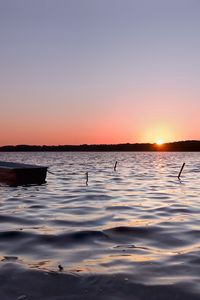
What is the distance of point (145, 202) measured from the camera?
1861cm

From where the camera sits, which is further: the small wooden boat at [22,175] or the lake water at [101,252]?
the small wooden boat at [22,175]

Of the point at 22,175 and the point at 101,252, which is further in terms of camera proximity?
the point at 22,175

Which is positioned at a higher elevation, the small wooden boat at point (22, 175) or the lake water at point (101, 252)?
the small wooden boat at point (22, 175)

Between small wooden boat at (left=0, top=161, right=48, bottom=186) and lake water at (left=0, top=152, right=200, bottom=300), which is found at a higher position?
small wooden boat at (left=0, top=161, right=48, bottom=186)

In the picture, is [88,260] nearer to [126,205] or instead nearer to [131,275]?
[131,275]

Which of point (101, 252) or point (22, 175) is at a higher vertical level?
point (22, 175)

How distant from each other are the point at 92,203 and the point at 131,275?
11080mm

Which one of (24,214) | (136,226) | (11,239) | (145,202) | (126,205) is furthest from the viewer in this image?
(145,202)

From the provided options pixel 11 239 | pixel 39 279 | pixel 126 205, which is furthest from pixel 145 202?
pixel 39 279

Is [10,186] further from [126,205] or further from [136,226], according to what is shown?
[136,226]

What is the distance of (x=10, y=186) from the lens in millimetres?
28469

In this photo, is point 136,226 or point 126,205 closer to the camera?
point 136,226

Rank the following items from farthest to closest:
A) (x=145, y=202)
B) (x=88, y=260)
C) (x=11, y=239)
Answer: (x=145, y=202) → (x=11, y=239) → (x=88, y=260)

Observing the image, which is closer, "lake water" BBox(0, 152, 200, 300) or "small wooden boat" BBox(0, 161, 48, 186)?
"lake water" BBox(0, 152, 200, 300)
